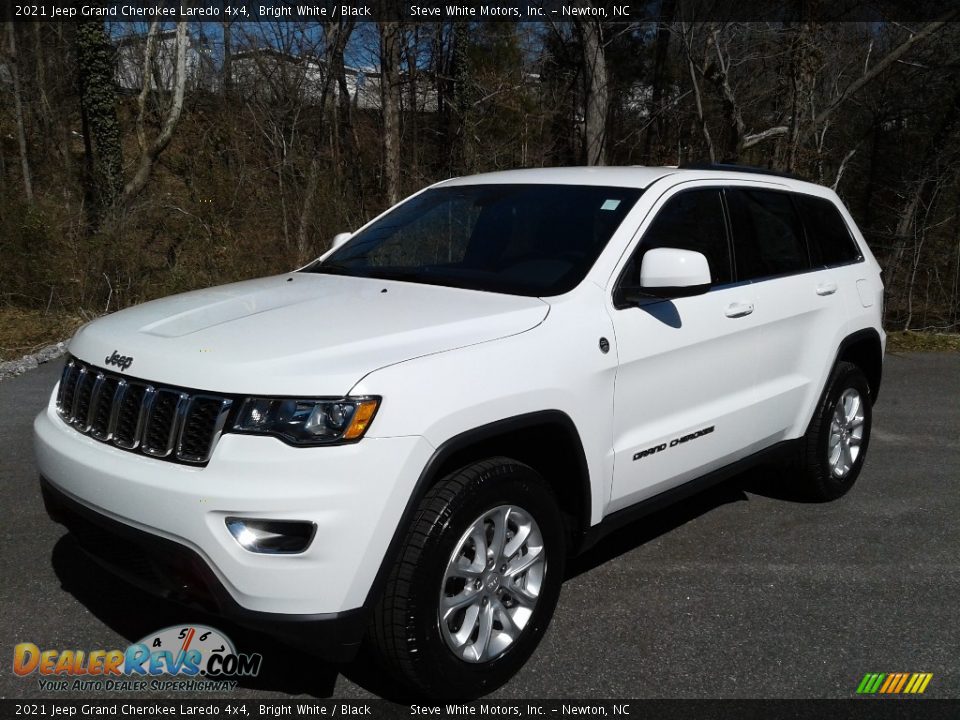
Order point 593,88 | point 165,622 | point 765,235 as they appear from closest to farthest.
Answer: point 165,622 < point 765,235 < point 593,88

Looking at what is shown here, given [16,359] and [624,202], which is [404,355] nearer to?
[624,202]

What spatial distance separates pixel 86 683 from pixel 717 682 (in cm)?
229

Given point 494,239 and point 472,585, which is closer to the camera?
point 472,585

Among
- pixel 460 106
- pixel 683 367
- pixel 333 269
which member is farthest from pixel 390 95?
pixel 683 367

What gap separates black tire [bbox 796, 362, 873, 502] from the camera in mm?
4836

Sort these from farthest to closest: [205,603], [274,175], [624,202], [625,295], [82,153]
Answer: [82,153], [274,175], [624,202], [625,295], [205,603]

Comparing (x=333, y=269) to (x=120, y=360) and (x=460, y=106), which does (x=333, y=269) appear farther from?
(x=460, y=106)

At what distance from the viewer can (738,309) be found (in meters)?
4.09

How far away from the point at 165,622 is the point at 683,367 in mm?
2399

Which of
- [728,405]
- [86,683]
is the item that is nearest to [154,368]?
[86,683]

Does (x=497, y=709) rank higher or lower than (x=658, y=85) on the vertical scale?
lower

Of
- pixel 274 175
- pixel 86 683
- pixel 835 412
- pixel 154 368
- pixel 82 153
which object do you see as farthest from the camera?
pixel 82 153

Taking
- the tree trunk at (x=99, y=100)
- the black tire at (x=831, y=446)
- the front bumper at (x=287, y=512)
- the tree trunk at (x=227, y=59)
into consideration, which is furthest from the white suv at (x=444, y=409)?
the tree trunk at (x=227, y=59)

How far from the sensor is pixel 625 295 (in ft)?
11.7
